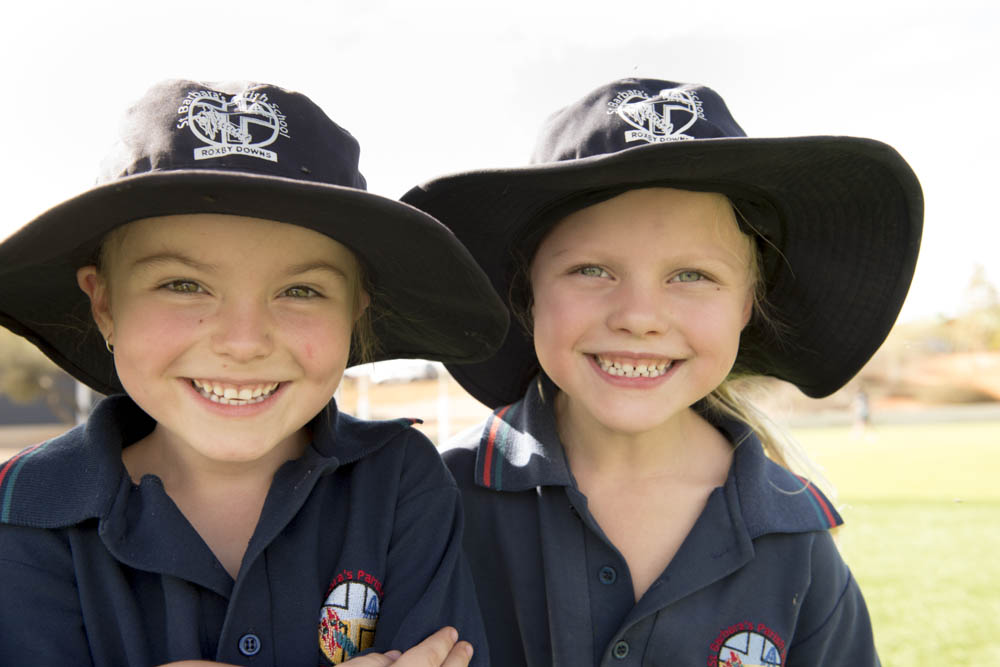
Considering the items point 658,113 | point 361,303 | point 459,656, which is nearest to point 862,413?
point 658,113

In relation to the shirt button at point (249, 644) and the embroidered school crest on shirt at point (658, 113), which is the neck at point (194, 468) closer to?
the shirt button at point (249, 644)

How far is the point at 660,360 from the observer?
1.90m

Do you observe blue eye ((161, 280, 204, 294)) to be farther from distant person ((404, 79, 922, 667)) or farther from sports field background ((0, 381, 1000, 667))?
sports field background ((0, 381, 1000, 667))

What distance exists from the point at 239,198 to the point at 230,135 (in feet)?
0.43

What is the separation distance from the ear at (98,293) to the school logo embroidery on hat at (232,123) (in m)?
0.46

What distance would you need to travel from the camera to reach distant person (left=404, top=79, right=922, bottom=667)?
1.77 metres

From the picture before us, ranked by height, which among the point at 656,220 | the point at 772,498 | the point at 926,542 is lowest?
the point at 926,542

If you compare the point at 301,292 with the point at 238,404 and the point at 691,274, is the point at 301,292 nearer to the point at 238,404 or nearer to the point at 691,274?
the point at 238,404

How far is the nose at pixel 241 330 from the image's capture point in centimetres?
156

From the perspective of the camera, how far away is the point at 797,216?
6.44 ft

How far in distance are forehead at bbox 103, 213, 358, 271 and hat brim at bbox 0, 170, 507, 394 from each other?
5 cm

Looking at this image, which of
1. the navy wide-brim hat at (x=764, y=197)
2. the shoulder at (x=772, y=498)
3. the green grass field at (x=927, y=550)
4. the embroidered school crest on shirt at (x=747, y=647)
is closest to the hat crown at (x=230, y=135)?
the navy wide-brim hat at (x=764, y=197)


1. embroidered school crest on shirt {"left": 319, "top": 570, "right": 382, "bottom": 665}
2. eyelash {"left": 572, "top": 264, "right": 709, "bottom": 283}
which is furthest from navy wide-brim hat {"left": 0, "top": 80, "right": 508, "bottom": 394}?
embroidered school crest on shirt {"left": 319, "top": 570, "right": 382, "bottom": 665}

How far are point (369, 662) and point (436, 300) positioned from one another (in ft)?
2.52
